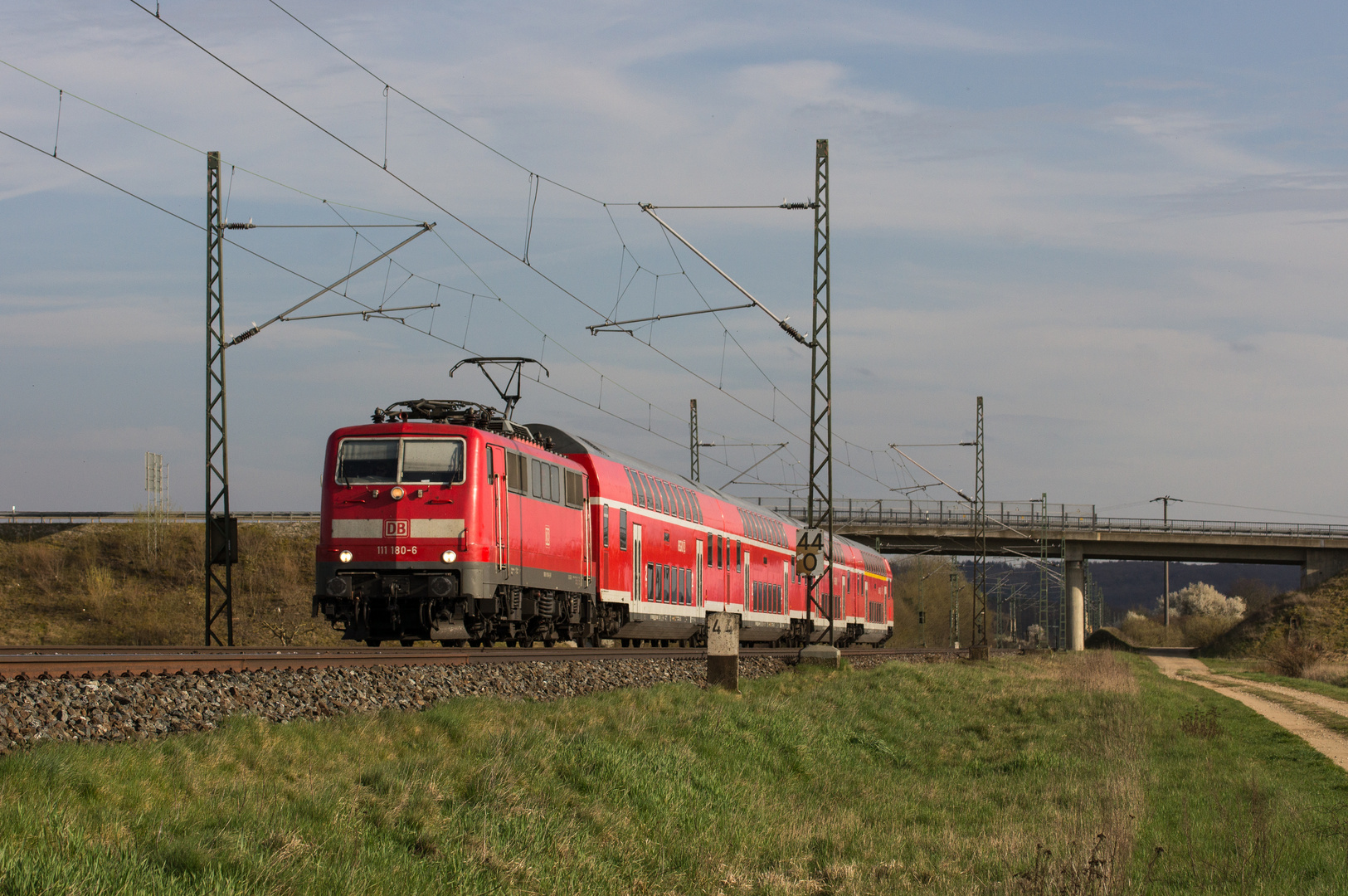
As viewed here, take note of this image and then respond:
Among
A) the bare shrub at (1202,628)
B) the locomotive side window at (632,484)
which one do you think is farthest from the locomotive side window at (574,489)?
the bare shrub at (1202,628)

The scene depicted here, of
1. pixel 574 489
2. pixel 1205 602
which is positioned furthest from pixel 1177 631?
pixel 574 489

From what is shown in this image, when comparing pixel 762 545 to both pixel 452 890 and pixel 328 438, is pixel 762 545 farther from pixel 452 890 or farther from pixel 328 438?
pixel 452 890

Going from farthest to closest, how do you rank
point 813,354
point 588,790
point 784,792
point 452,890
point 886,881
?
point 813,354, point 784,792, point 588,790, point 886,881, point 452,890

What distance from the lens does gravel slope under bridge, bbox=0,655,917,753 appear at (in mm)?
9539

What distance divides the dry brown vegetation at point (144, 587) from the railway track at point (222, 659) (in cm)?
2759

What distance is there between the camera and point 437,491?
20281 mm

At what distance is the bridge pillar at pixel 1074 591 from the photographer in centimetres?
8056

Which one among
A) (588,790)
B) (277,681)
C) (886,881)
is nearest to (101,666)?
(277,681)

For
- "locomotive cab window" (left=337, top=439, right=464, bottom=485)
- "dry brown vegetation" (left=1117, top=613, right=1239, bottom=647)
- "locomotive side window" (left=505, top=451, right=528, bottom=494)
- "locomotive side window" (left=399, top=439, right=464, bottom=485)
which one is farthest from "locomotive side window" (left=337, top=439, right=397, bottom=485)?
"dry brown vegetation" (left=1117, top=613, right=1239, bottom=647)

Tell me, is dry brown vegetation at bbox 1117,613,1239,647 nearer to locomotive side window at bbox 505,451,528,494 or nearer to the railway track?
locomotive side window at bbox 505,451,528,494

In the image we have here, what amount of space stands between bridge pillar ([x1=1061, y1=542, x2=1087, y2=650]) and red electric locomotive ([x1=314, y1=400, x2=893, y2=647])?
53697 millimetres

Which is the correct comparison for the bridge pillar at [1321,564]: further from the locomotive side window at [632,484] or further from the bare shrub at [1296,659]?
the locomotive side window at [632,484]

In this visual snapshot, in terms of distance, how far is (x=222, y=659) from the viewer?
14.6 meters

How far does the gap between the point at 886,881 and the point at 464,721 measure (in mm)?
4762
